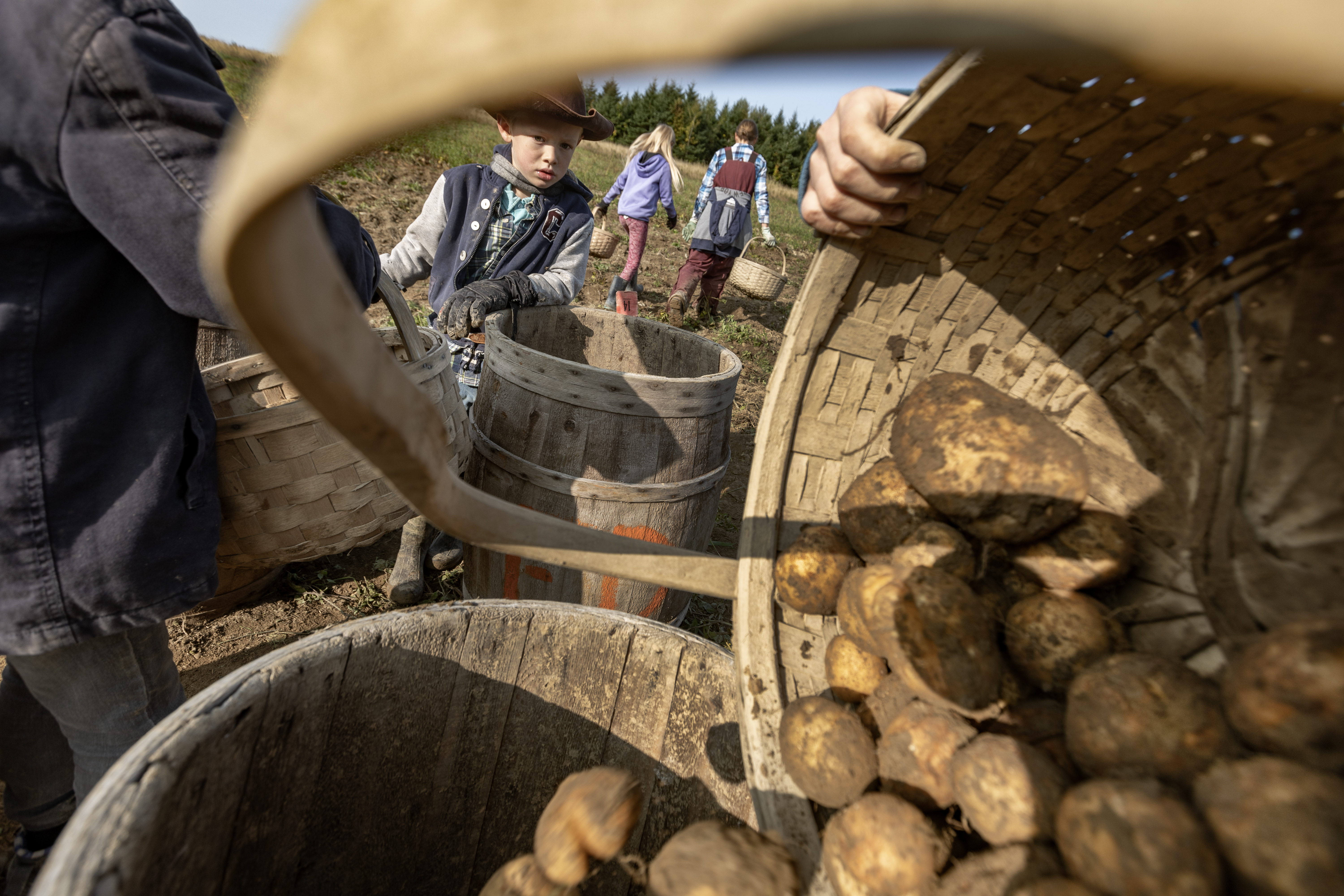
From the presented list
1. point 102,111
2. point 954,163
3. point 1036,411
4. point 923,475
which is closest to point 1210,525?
point 1036,411

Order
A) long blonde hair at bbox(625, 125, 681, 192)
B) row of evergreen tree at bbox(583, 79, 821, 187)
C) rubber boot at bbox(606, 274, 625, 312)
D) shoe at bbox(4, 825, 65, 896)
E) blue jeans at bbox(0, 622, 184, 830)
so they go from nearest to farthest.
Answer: blue jeans at bbox(0, 622, 184, 830), shoe at bbox(4, 825, 65, 896), rubber boot at bbox(606, 274, 625, 312), long blonde hair at bbox(625, 125, 681, 192), row of evergreen tree at bbox(583, 79, 821, 187)

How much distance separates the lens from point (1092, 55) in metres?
0.37

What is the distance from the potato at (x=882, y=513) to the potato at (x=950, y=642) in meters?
0.19

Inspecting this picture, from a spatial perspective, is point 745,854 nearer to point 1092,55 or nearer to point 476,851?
point 476,851

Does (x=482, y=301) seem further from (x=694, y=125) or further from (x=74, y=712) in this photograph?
(x=694, y=125)

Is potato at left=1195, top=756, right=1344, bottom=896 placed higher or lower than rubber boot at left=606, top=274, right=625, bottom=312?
higher

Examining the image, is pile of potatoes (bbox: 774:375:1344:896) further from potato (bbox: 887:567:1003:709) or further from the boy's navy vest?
the boy's navy vest

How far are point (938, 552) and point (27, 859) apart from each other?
269cm

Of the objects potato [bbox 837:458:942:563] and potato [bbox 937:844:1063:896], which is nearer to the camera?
potato [bbox 937:844:1063:896]

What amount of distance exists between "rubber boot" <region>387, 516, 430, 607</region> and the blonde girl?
496cm

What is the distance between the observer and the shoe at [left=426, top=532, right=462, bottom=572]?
3512 mm

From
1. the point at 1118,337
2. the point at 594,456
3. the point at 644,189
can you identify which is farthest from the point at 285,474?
the point at 644,189

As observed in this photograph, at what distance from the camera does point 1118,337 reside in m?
1.29

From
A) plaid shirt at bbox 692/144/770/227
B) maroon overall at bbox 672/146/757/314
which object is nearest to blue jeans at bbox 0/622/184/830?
maroon overall at bbox 672/146/757/314
